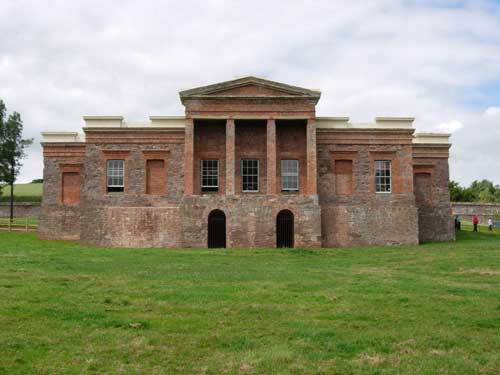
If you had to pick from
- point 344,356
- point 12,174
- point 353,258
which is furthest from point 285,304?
point 12,174

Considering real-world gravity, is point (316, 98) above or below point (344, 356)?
above

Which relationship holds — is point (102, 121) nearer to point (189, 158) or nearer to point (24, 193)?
point (189, 158)

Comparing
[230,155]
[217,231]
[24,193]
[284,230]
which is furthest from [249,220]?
[24,193]

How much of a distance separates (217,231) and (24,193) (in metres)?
63.5

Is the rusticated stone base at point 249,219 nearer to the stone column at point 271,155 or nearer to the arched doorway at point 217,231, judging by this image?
the stone column at point 271,155

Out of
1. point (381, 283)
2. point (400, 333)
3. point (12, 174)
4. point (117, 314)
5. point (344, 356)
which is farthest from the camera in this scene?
point (12, 174)

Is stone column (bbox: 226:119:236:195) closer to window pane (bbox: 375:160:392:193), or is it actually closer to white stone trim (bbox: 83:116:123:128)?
white stone trim (bbox: 83:116:123:128)

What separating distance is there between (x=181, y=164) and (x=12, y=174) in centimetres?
2882

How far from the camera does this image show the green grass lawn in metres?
7.75

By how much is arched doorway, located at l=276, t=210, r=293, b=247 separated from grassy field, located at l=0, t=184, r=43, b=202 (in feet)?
158

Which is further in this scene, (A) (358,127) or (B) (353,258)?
(A) (358,127)

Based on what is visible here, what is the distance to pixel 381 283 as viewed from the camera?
15.4m

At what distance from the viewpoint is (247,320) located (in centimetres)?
1052

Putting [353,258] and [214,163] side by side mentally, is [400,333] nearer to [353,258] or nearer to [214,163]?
[353,258]
